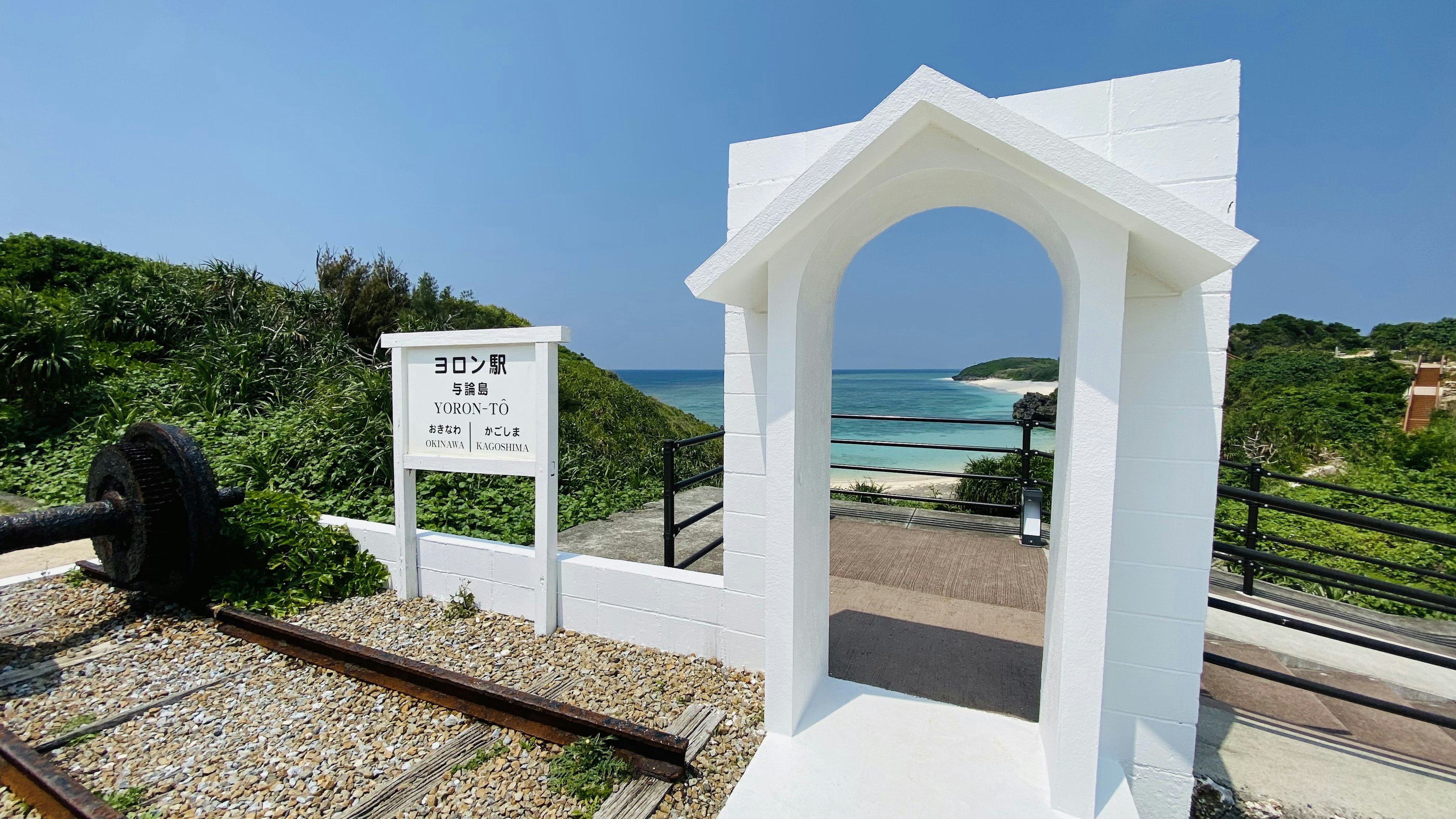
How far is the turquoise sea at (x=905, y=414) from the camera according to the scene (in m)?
27.9

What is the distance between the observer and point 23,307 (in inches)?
302

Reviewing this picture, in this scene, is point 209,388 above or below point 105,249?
below

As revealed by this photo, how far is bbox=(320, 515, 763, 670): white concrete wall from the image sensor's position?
3.27 m

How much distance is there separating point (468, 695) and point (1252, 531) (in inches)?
198

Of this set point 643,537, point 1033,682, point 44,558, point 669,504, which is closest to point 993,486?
point 643,537

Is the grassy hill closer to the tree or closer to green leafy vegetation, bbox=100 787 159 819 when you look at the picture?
the tree

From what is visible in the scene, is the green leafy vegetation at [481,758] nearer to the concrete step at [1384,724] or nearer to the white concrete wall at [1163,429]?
the white concrete wall at [1163,429]

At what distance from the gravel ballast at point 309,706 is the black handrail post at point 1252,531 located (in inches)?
142

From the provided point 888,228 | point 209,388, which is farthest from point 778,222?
point 209,388

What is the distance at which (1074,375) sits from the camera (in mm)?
2020

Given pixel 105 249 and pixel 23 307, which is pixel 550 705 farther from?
pixel 105 249

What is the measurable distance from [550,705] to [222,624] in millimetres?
2619

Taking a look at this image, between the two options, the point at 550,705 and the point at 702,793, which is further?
the point at 550,705

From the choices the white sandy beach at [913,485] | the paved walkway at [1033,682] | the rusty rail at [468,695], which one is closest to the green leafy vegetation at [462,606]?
the rusty rail at [468,695]
